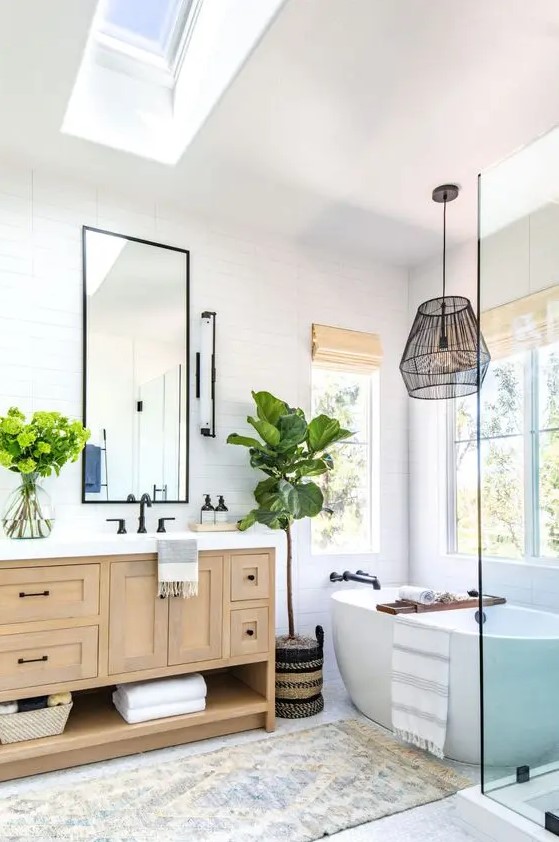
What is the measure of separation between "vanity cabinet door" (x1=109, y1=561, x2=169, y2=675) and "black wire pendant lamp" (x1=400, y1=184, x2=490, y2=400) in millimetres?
1779

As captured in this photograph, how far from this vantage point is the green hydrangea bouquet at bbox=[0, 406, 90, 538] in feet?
9.53

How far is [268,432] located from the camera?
12.0 ft

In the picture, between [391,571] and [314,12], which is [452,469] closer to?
[391,571]

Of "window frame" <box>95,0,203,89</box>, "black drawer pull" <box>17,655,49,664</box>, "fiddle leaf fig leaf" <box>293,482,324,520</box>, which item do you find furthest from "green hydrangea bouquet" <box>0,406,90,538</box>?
"window frame" <box>95,0,203,89</box>

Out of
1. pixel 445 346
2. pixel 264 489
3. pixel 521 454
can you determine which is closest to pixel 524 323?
pixel 521 454

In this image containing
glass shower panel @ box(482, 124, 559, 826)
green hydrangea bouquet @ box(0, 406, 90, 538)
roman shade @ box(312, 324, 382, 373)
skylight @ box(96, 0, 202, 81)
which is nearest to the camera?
glass shower panel @ box(482, 124, 559, 826)

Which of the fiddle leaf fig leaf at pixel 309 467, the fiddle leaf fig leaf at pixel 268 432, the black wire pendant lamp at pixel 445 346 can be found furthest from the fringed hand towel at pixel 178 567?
the black wire pendant lamp at pixel 445 346

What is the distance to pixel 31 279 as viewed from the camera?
340 centimetres

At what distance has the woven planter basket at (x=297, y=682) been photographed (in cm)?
346

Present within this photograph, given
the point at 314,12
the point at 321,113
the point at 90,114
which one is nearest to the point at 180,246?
the point at 90,114

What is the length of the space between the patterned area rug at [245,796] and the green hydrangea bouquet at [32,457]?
1099mm

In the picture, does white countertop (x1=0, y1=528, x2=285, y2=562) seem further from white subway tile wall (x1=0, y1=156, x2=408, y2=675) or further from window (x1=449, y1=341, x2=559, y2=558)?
window (x1=449, y1=341, x2=559, y2=558)

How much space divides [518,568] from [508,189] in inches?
54.0

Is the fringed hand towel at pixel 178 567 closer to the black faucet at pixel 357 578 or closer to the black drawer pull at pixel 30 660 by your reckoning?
the black drawer pull at pixel 30 660
